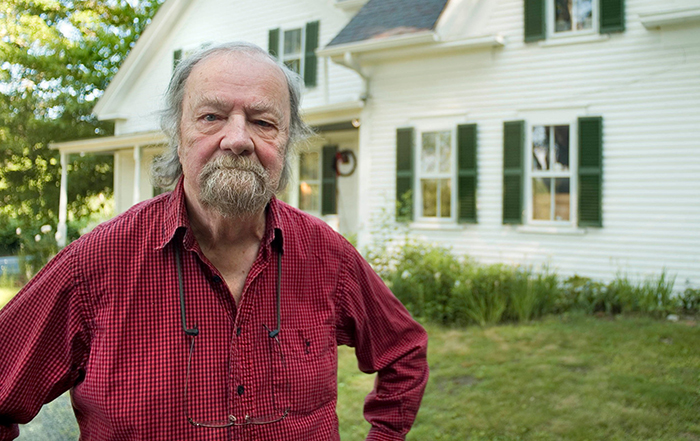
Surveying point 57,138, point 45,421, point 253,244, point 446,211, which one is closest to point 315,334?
point 253,244

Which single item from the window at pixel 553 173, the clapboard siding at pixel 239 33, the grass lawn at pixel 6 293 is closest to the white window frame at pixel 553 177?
the window at pixel 553 173

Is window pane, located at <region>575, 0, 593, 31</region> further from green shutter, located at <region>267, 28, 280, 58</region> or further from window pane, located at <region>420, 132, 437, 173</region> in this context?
green shutter, located at <region>267, 28, 280, 58</region>

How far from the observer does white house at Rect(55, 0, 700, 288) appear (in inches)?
367

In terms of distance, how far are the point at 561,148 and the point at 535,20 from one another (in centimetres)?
208

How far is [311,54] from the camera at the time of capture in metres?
14.0

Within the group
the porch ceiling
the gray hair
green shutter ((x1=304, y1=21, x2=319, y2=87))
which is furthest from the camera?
the porch ceiling

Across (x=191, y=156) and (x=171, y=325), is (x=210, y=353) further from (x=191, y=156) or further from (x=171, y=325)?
(x=191, y=156)

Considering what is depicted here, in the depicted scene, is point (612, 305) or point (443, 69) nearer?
point (612, 305)

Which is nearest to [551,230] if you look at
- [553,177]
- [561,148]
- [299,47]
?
[553,177]

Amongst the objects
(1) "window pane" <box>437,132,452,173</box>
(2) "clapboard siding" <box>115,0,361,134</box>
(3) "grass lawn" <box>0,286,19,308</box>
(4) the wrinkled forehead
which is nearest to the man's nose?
(4) the wrinkled forehead

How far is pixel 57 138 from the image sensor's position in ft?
77.1

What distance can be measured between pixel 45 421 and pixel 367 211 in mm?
9548

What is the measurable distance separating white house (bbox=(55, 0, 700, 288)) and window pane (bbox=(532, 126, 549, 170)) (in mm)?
22

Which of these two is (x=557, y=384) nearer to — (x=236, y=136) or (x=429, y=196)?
(x=236, y=136)
